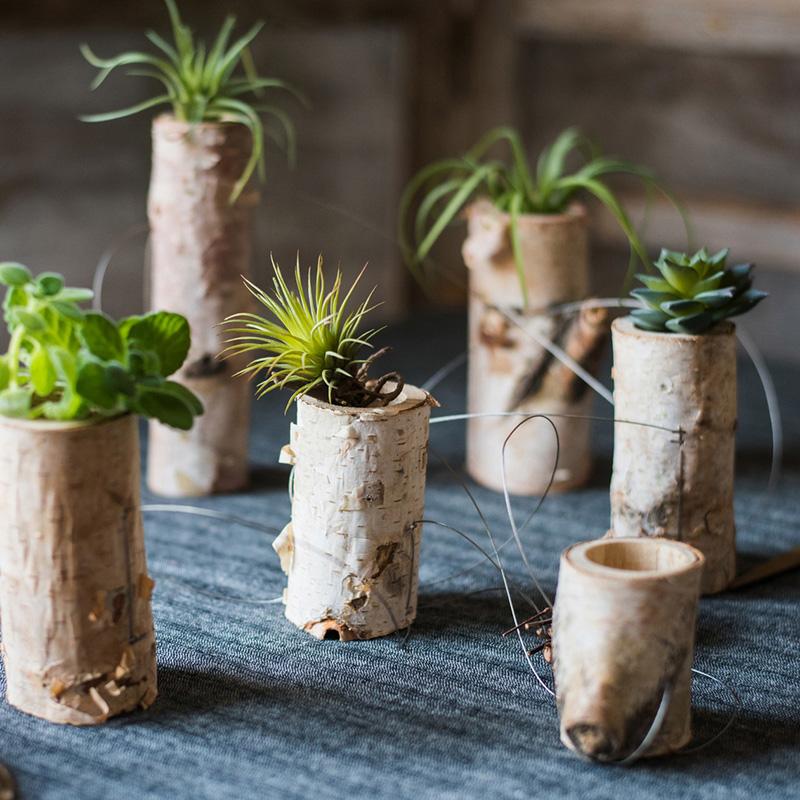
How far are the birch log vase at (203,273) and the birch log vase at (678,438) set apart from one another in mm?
579

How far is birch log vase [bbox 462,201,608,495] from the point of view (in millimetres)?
1818

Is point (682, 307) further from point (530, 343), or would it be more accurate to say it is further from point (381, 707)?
point (381, 707)

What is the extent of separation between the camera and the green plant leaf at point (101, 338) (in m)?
1.12

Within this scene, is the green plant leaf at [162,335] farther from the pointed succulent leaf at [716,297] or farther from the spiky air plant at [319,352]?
the pointed succulent leaf at [716,297]

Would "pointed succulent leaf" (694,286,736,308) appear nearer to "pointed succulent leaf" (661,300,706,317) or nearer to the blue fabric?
"pointed succulent leaf" (661,300,706,317)

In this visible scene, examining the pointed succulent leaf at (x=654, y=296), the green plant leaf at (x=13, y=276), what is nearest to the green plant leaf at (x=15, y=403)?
the green plant leaf at (x=13, y=276)

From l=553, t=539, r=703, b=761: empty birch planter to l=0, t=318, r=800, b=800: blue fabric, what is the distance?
38 millimetres

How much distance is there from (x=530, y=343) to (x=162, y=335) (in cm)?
79

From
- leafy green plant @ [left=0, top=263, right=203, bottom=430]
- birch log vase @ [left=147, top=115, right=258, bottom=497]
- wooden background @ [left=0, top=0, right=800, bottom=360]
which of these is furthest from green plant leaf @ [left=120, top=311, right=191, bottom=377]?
wooden background @ [left=0, top=0, right=800, bottom=360]

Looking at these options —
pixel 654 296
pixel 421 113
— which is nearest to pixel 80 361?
pixel 654 296

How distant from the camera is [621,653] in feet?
3.65

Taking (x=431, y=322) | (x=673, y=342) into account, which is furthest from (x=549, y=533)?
(x=431, y=322)

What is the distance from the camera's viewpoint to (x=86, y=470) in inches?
44.1

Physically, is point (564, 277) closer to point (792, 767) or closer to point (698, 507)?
point (698, 507)
